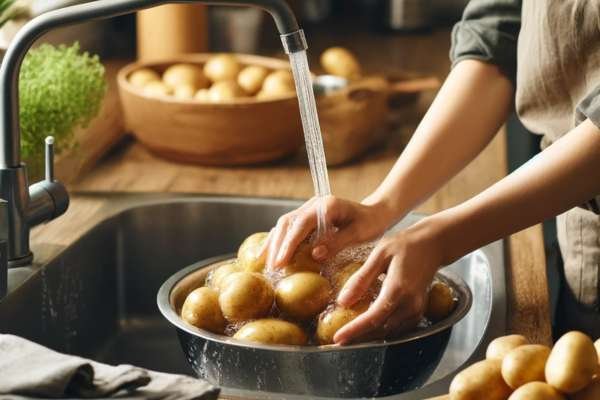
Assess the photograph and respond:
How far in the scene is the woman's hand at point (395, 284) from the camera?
964 mm

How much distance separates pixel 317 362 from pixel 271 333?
0.05m

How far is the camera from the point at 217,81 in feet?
5.83

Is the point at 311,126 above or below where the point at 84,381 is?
above

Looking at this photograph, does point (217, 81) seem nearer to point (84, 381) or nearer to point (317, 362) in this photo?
point (317, 362)

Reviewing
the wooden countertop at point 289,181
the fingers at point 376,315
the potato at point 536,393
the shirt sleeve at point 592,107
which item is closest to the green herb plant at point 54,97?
the wooden countertop at point 289,181

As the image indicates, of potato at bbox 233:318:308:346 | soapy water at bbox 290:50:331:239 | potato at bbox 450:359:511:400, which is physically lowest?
potato at bbox 233:318:308:346

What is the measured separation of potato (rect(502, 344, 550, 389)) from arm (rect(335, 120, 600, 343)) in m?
0.22

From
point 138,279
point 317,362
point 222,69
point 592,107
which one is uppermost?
point 592,107

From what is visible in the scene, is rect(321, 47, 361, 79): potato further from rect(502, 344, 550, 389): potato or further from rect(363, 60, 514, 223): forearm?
rect(502, 344, 550, 389): potato

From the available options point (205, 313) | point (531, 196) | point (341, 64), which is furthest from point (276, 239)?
point (341, 64)

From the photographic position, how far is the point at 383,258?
0.98 meters

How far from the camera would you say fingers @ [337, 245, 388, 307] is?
984 millimetres

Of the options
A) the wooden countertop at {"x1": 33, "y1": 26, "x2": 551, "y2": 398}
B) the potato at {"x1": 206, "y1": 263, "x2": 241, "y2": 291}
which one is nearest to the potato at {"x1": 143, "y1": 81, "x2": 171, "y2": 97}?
the wooden countertop at {"x1": 33, "y1": 26, "x2": 551, "y2": 398}

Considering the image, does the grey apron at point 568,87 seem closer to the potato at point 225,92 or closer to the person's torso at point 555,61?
the person's torso at point 555,61
